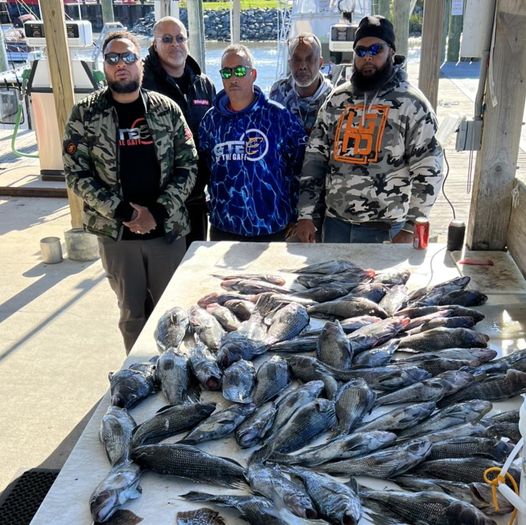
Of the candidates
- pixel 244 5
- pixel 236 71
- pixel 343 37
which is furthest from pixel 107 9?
pixel 244 5

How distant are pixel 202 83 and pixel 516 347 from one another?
3.18 m

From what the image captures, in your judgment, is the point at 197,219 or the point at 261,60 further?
the point at 261,60

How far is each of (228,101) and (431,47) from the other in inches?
99.3

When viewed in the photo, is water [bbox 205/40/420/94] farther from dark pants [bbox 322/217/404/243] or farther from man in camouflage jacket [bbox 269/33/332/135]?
dark pants [bbox 322/217/404/243]

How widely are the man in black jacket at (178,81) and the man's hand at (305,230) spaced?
0.87 metres

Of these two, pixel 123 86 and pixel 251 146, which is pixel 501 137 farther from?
pixel 123 86

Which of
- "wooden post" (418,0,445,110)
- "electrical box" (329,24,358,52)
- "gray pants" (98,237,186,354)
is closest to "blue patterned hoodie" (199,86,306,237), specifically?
"gray pants" (98,237,186,354)

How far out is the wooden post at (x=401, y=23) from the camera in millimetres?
7559

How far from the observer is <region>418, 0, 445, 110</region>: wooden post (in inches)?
216

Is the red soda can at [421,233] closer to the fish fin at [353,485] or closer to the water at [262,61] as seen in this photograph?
the fish fin at [353,485]

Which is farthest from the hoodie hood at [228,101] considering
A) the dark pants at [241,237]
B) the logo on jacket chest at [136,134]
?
the dark pants at [241,237]

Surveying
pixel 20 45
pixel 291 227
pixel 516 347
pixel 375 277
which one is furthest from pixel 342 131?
pixel 20 45

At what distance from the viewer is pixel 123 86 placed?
3.77 m

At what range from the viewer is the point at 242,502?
Result: 1.85m
